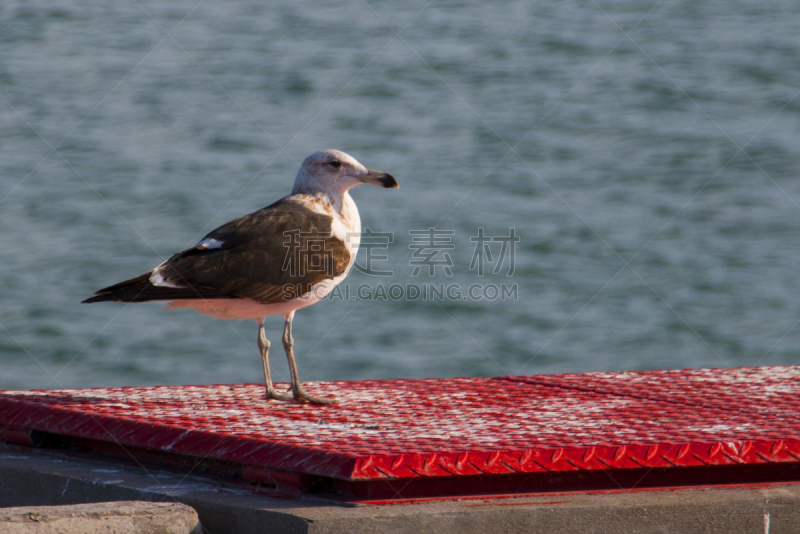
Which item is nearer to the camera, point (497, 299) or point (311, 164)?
point (311, 164)

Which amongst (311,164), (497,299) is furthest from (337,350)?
(311,164)

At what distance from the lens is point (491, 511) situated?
3223mm

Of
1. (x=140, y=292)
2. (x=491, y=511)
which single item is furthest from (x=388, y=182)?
(x=491, y=511)

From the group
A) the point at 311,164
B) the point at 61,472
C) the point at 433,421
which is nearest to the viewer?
the point at 61,472

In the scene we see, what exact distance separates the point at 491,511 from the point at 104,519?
1149 mm

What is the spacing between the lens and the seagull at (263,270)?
16.1 feet

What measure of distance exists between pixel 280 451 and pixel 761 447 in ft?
5.29

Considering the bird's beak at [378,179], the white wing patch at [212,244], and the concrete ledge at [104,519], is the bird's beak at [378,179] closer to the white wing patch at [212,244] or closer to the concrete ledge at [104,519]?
the white wing patch at [212,244]

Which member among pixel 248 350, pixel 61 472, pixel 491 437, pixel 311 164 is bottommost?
pixel 248 350

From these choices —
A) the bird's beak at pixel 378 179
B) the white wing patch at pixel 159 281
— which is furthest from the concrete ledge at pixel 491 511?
the bird's beak at pixel 378 179

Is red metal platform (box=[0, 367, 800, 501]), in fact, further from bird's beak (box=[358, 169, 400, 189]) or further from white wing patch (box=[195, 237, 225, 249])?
bird's beak (box=[358, 169, 400, 189])

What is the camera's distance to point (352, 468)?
10.7 feet

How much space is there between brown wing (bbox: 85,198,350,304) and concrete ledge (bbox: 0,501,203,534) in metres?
1.71

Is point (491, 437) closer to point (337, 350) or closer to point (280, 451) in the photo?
point (280, 451)
